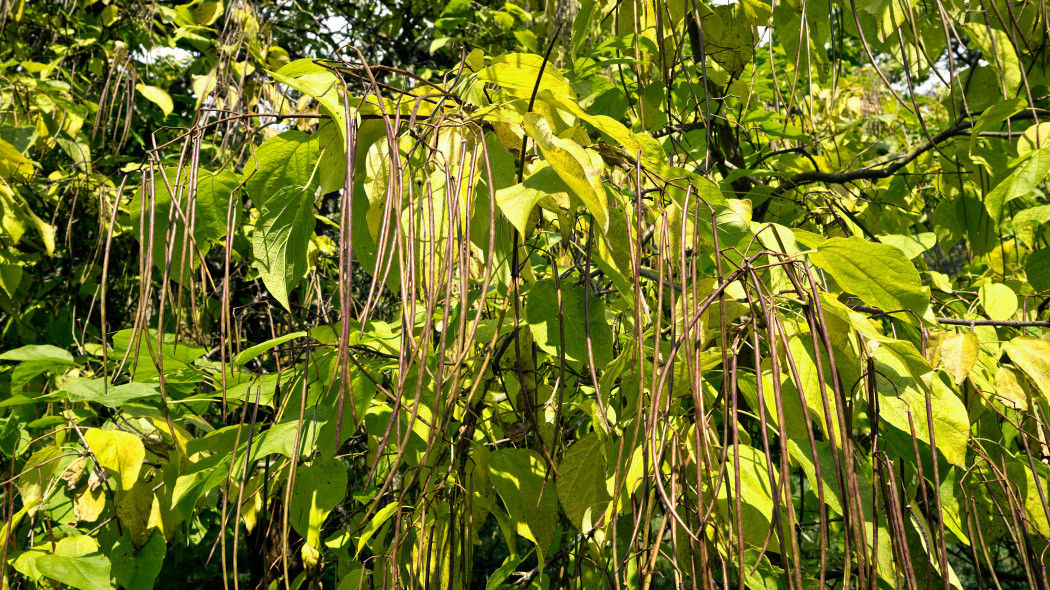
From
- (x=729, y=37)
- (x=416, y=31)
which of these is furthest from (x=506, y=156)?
(x=416, y=31)

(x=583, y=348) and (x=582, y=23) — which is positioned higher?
(x=582, y=23)

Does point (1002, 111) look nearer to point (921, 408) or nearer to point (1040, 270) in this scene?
point (1040, 270)

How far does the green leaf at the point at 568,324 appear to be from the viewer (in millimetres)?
713

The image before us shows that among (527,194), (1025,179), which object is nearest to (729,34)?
(1025,179)

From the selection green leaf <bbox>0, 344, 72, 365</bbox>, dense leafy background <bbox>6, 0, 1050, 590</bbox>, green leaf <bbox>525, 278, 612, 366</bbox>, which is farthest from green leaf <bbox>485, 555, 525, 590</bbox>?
green leaf <bbox>0, 344, 72, 365</bbox>

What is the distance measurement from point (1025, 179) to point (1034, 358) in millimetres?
273

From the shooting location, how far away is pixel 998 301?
1.03 meters

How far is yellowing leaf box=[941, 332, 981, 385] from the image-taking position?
69 cm

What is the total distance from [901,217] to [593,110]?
2.94 ft

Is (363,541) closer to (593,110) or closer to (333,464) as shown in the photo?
(333,464)

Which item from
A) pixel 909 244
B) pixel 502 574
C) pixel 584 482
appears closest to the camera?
pixel 584 482

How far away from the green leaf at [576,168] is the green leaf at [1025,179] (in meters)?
0.66

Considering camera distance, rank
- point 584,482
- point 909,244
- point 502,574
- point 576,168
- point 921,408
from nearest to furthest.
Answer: point 576,168 < point 921,408 < point 584,482 < point 502,574 < point 909,244

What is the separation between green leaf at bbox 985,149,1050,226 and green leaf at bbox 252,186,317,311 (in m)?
0.83
